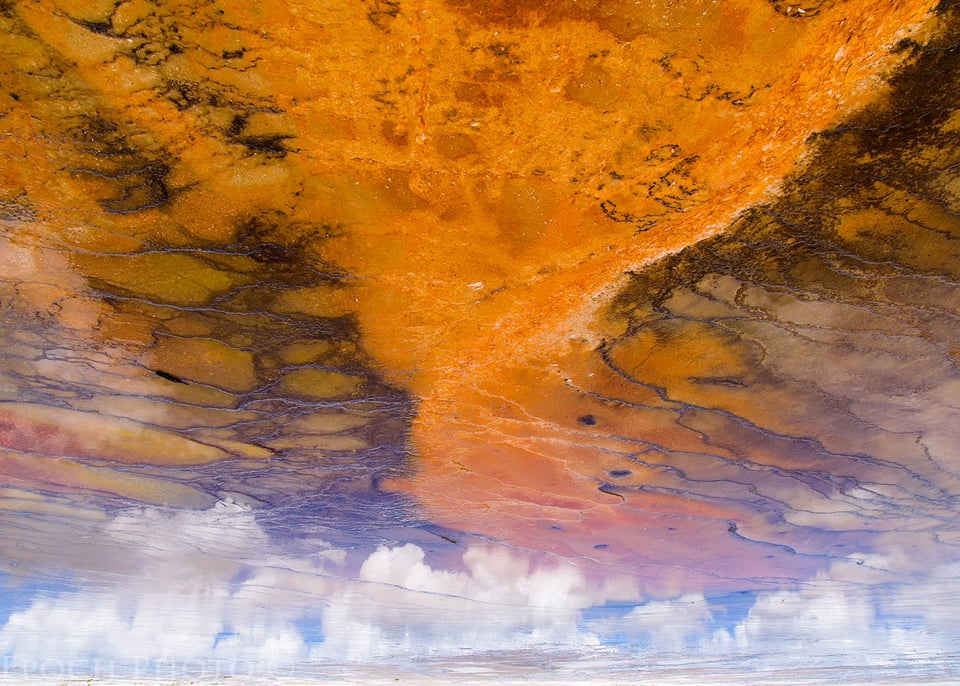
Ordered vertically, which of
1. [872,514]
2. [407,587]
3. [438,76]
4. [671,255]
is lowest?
[407,587]

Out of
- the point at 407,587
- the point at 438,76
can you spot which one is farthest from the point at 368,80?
the point at 407,587

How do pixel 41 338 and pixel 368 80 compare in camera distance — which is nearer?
pixel 368 80

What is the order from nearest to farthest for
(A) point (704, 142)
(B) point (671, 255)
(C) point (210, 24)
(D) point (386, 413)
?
(C) point (210, 24), (A) point (704, 142), (B) point (671, 255), (D) point (386, 413)

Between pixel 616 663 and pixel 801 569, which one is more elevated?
pixel 801 569

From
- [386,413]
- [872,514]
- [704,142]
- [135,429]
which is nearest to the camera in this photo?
[704,142]

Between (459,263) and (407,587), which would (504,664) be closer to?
(407,587)

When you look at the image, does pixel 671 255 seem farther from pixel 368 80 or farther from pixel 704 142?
pixel 368 80

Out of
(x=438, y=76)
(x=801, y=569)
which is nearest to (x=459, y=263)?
(x=438, y=76)
